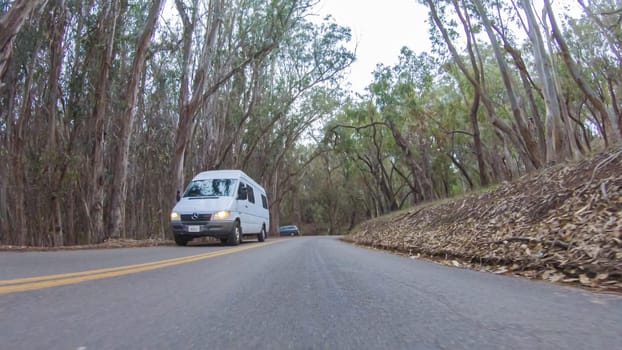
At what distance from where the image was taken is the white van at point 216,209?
12.3 m

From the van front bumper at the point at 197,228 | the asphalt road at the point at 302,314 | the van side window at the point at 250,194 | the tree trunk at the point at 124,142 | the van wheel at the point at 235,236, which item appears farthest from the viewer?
the van side window at the point at 250,194

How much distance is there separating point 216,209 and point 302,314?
10.3 m

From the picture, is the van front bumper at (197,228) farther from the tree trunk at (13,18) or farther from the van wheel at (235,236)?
the tree trunk at (13,18)

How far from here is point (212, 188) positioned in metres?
13.6

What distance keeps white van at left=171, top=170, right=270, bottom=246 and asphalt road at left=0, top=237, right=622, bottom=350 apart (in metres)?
8.06

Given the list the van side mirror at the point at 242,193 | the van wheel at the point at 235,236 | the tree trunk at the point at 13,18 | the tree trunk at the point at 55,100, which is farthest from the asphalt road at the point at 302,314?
the tree trunk at the point at 55,100

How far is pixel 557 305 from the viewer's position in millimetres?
2836

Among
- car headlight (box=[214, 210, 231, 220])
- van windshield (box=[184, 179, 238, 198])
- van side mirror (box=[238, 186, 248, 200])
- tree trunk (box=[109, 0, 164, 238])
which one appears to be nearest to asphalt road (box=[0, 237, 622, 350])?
car headlight (box=[214, 210, 231, 220])

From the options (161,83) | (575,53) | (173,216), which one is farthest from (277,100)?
(575,53)

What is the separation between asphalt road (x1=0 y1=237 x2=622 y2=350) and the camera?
78.1 inches

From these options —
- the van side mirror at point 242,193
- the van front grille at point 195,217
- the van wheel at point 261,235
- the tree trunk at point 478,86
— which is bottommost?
the van wheel at point 261,235

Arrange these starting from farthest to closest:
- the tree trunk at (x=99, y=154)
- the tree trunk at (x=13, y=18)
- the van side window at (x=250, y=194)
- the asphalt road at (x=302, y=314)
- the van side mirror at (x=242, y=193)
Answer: the van side window at (x=250, y=194)
the van side mirror at (x=242, y=193)
the tree trunk at (x=99, y=154)
the tree trunk at (x=13, y=18)
the asphalt road at (x=302, y=314)

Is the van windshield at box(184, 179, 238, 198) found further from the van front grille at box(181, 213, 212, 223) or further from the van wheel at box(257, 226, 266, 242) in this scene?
the van wheel at box(257, 226, 266, 242)

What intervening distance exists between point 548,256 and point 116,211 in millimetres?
11849
